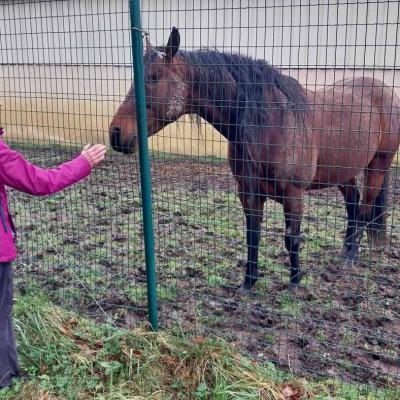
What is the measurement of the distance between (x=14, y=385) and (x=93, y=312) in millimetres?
1022

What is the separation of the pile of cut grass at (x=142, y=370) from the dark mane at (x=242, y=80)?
155 centimetres

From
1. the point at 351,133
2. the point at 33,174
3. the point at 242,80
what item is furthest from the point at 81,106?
the point at 351,133

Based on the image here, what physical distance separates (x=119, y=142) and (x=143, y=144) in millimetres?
396

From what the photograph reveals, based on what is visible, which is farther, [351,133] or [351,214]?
[351,214]

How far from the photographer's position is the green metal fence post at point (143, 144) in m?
2.82

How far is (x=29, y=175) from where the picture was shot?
2.40m

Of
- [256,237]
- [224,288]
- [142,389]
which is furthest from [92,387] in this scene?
[256,237]

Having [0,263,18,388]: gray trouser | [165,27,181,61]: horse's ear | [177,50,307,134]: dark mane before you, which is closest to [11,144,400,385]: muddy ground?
[177,50,307,134]: dark mane

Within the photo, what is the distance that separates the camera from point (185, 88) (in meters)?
3.48

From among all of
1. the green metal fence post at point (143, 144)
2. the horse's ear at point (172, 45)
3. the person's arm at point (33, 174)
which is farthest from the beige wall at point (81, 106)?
the person's arm at point (33, 174)

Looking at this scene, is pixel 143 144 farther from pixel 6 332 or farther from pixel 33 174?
pixel 6 332

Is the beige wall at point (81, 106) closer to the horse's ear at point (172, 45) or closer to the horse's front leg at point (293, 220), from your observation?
the horse's ear at point (172, 45)

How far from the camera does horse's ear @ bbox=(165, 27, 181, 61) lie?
3215 millimetres

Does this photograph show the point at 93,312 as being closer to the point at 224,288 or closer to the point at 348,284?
the point at 224,288
